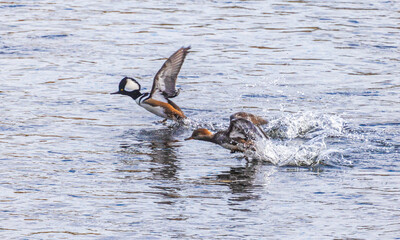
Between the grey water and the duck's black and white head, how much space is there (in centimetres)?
30

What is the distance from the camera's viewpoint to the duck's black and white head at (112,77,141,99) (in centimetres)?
1132

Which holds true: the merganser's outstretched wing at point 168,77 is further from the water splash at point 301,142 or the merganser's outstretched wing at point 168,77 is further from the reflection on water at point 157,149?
the water splash at point 301,142

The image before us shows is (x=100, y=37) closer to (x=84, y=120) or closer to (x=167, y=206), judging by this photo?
(x=84, y=120)

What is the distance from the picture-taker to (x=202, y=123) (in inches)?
416

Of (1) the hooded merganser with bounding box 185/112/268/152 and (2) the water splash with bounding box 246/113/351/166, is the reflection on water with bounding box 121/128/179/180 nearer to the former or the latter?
(1) the hooded merganser with bounding box 185/112/268/152

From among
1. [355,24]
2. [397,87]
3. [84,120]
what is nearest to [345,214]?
[84,120]

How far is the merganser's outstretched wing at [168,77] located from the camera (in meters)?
10.7

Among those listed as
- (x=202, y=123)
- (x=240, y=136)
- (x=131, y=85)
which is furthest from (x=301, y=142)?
(x=131, y=85)

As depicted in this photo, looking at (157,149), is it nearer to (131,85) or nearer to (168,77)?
(168,77)

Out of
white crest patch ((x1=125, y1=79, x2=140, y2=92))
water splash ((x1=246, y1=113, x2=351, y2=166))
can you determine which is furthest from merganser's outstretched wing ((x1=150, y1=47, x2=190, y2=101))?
water splash ((x1=246, y1=113, x2=351, y2=166))

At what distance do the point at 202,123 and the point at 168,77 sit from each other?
0.85m

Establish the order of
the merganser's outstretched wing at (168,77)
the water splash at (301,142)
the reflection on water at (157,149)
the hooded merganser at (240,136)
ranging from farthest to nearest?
the merganser's outstretched wing at (168,77) < the hooded merganser at (240,136) < the water splash at (301,142) < the reflection on water at (157,149)

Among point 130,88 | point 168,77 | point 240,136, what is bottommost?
point 240,136

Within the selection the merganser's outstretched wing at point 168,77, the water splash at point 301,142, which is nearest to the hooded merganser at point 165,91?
the merganser's outstretched wing at point 168,77
